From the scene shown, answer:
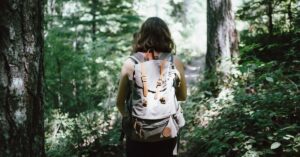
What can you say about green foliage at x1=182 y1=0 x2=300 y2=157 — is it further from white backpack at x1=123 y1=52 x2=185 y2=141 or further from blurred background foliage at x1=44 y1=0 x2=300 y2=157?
white backpack at x1=123 y1=52 x2=185 y2=141

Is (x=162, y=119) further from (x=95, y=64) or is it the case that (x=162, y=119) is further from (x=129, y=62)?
(x=95, y=64)

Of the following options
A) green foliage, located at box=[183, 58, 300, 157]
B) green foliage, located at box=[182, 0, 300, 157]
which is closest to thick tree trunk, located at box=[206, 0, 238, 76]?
green foliage, located at box=[182, 0, 300, 157]

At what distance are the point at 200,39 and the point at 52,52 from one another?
57.1 ft

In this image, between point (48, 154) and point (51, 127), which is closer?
point (48, 154)

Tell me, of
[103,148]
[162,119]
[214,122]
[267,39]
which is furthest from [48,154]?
[267,39]

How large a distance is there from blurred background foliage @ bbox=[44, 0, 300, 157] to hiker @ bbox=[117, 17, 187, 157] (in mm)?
1559

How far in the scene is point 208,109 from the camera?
653 cm

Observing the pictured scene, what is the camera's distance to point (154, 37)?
345 centimetres

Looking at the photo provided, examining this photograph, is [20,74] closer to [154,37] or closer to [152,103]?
[152,103]

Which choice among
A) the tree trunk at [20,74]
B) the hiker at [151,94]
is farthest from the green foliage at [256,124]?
the tree trunk at [20,74]

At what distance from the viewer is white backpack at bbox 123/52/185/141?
3.23 meters

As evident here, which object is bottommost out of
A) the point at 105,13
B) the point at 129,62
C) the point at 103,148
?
the point at 103,148

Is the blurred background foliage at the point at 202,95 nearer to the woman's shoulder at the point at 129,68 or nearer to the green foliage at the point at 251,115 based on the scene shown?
the green foliage at the point at 251,115

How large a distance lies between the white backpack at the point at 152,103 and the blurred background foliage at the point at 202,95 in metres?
1.60
